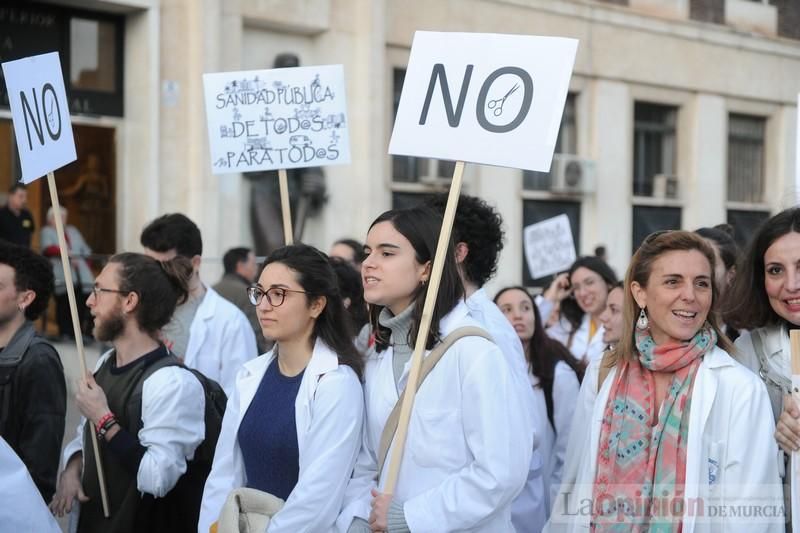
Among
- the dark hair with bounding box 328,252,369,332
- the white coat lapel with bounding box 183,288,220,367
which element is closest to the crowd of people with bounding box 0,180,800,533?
the dark hair with bounding box 328,252,369,332

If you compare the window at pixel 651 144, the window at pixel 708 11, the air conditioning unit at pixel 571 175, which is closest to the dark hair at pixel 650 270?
the air conditioning unit at pixel 571 175

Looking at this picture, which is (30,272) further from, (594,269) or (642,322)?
(594,269)

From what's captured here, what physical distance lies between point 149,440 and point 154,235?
6.94 feet

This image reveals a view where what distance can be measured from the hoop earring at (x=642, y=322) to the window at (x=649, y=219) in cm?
1413

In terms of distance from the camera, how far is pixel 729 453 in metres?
3.17

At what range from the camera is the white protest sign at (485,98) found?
11.5 feet

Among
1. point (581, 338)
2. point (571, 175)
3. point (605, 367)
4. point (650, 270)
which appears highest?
point (571, 175)

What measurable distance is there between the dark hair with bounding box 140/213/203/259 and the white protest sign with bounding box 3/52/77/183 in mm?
1134

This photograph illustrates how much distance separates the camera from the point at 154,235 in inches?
231

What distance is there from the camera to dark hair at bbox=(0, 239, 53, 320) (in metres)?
4.41

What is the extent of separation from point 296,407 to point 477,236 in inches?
57.2

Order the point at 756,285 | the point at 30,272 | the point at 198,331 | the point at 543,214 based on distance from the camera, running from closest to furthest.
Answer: the point at 756,285 < the point at 30,272 < the point at 198,331 < the point at 543,214

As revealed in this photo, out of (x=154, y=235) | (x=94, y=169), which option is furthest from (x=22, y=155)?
(x=94, y=169)

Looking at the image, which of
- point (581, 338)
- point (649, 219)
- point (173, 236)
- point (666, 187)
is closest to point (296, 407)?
point (173, 236)
